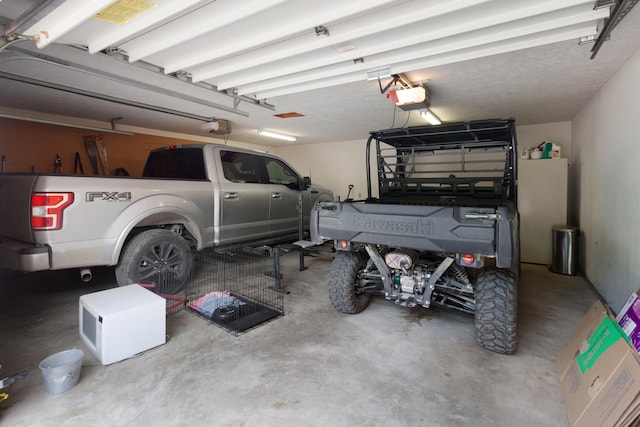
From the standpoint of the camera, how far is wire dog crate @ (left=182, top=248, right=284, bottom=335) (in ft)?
9.70

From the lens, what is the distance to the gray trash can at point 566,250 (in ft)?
14.6

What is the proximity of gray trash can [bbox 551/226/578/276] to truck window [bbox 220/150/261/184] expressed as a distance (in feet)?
15.2

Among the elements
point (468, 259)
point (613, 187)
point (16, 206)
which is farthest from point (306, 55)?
point (613, 187)

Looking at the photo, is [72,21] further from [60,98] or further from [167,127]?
[167,127]

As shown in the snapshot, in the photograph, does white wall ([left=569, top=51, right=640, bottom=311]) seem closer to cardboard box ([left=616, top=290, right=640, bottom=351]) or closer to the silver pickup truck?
cardboard box ([left=616, top=290, right=640, bottom=351])

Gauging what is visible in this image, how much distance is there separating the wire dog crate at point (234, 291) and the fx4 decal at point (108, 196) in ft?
4.07

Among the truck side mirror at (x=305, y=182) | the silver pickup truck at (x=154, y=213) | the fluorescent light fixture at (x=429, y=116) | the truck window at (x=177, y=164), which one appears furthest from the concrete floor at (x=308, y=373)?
the fluorescent light fixture at (x=429, y=116)

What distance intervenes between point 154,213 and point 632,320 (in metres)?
4.02

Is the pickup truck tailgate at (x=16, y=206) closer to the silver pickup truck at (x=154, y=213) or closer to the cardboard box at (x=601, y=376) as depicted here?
the silver pickup truck at (x=154, y=213)

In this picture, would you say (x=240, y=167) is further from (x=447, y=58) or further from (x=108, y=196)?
(x=447, y=58)

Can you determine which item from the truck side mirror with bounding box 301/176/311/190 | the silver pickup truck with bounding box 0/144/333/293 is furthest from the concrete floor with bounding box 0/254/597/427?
the truck side mirror with bounding box 301/176/311/190

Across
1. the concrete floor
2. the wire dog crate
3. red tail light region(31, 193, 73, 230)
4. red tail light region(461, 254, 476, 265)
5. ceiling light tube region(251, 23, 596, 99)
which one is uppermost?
ceiling light tube region(251, 23, 596, 99)

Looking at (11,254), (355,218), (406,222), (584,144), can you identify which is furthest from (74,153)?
(584,144)

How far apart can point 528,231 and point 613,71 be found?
2764mm
